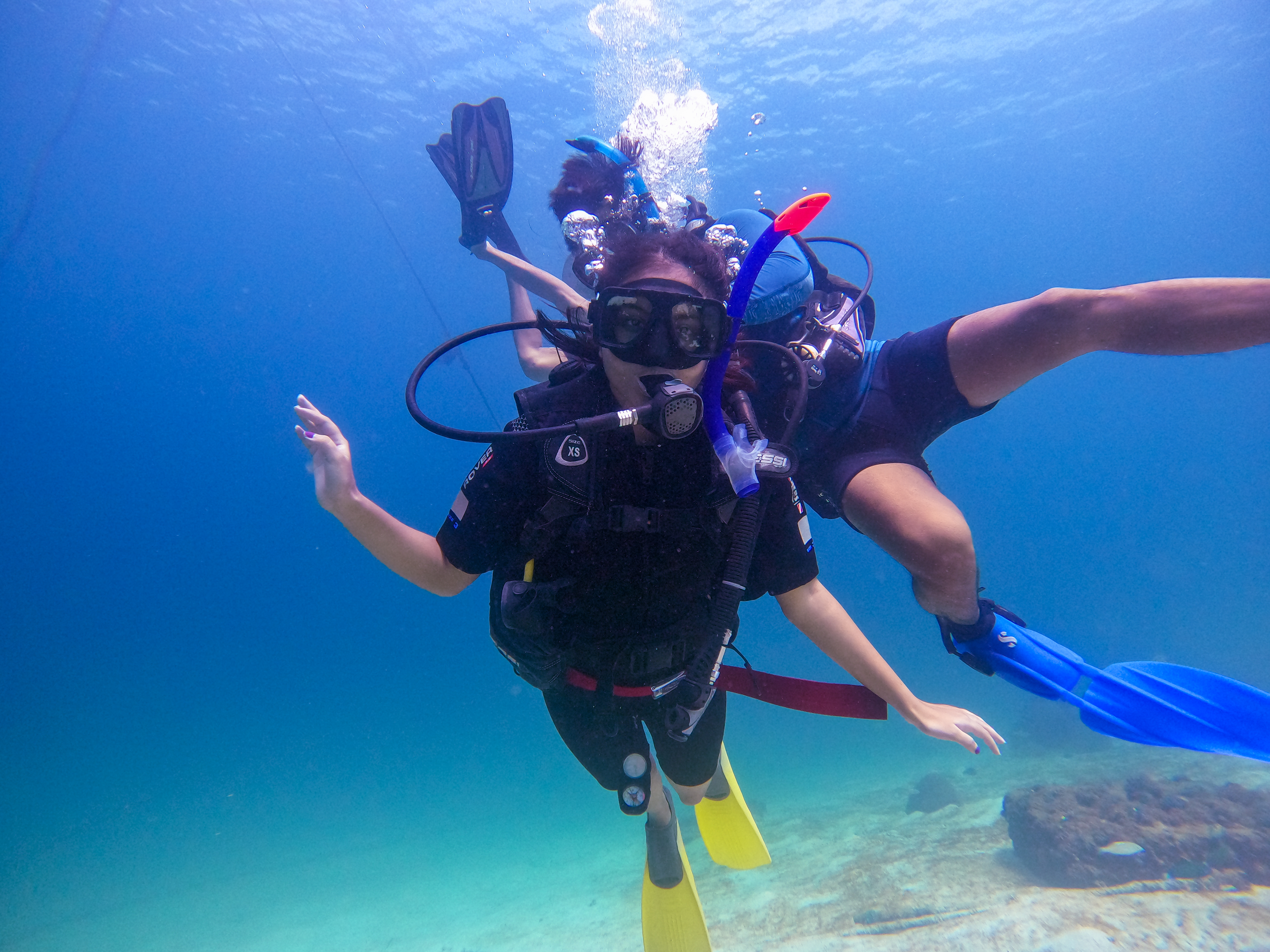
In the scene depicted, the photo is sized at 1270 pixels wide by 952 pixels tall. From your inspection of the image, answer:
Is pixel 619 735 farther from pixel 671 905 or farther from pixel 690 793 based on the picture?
pixel 671 905

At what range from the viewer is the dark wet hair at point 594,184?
497cm

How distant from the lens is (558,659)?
2316 millimetres

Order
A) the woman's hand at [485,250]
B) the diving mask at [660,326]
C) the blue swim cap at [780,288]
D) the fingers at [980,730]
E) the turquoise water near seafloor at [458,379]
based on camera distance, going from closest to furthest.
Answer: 1. the diving mask at [660,326]
2. the fingers at [980,730]
3. the blue swim cap at [780,288]
4. the woman's hand at [485,250]
5. the turquoise water near seafloor at [458,379]

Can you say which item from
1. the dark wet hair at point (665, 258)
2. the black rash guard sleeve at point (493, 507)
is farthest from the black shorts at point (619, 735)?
the dark wet hair at point (665, 258)

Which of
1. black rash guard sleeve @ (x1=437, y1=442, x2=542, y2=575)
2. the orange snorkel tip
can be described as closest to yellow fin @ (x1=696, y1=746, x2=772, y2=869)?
black rash guard sleeve @ (x1=437, y1=442, x2=542, y2=575)

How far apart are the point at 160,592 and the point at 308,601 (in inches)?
669

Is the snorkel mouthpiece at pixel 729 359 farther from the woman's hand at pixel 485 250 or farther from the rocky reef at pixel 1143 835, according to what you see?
the rocky reef at pixel 1143 835

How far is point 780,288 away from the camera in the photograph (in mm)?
3102

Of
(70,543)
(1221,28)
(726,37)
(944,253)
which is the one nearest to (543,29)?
(726,37)

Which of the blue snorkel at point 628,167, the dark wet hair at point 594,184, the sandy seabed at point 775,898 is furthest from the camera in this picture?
the sandy seabed at point 775,898

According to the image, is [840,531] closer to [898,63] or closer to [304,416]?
[898,63]

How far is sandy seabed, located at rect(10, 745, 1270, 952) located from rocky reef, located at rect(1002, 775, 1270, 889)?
588 mm

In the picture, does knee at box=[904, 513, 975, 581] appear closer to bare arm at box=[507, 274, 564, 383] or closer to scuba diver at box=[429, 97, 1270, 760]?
scuba diver at box=[429, 97, 1270, 760]

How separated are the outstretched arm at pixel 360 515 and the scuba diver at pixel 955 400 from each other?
41.5 inches
